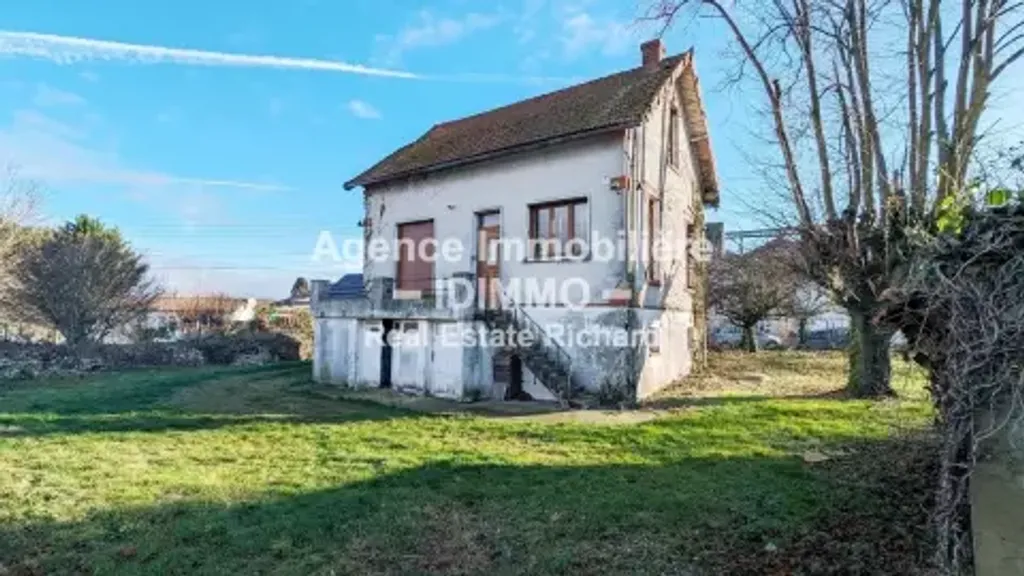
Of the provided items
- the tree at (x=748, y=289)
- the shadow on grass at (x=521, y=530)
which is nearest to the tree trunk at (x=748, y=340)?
the tree at (x=748, y=289)

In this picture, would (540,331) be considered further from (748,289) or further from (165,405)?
(748,289)

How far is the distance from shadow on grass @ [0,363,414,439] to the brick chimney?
11.6 metres

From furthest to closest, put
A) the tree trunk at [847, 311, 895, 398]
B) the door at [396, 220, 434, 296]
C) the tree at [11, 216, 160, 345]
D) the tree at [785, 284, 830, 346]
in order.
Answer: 1. the tree at [785, 284, 830, 346]
2. the tree at [11, 216, 160, 345]
3. the door at [396, 220, 434, 296]
4. the tree trunk at [847, 311, 895, 398]

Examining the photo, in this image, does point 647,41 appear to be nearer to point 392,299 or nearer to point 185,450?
point 392,299

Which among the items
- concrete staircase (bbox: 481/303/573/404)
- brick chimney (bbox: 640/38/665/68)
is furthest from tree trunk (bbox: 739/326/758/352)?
concrete staircase (bbox: 481/303/573/404)

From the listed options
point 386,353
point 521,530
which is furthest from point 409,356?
point 521,530

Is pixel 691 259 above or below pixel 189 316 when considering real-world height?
above

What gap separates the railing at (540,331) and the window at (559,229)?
4.32 ft

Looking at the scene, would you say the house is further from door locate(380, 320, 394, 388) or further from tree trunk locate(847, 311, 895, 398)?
tree trunk locate(847, 311, 895, 398)

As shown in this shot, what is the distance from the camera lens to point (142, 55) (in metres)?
22.1

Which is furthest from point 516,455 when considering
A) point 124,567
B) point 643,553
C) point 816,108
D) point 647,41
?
point 647,41

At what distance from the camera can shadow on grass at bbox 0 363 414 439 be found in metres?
11.5

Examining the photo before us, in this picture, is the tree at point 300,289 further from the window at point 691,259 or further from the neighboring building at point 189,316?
the window at point 691,259

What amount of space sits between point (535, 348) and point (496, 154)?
4.90 meters
